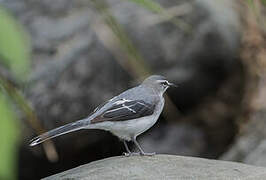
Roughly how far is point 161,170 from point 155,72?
14.8 ft

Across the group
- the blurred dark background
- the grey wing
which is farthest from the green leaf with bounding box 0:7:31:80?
the blurred dark background

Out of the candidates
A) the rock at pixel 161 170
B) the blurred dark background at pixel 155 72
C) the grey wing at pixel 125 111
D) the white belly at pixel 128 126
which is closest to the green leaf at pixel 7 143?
the rock at pixel 161 170

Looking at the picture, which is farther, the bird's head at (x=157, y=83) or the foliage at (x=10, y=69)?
the bird's head at (x=157, y=83)

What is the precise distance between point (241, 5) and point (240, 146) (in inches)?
167

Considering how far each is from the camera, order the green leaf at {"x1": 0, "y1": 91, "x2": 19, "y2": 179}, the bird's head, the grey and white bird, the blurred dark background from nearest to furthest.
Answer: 1. the green leaf at {"x1": 0, "y1": 91, "x2": 19, "y2": 179}
2. the grey and white bird
3. the bird's head
4. the blurred dark background

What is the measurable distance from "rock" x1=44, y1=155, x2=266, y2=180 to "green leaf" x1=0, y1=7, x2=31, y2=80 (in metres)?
3.58

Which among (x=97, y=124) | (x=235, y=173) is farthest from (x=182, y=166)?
(x=97, y=124)

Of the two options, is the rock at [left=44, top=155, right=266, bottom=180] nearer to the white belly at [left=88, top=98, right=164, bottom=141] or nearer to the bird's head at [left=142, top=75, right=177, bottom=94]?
the white belly at [left=88, top=98, right=164, bottom=141]

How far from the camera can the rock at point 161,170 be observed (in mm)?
4555

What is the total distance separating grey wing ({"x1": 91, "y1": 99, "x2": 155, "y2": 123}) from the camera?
5361mm

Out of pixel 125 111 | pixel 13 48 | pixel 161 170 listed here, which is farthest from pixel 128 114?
pixel 13 48

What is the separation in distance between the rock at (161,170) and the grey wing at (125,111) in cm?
45

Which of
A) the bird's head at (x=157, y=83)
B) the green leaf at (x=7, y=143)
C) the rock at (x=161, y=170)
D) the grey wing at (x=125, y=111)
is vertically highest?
the green leaf at (x=7, y=143)

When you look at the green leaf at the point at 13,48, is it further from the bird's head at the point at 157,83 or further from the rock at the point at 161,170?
the bird's head at the point at 157,83
